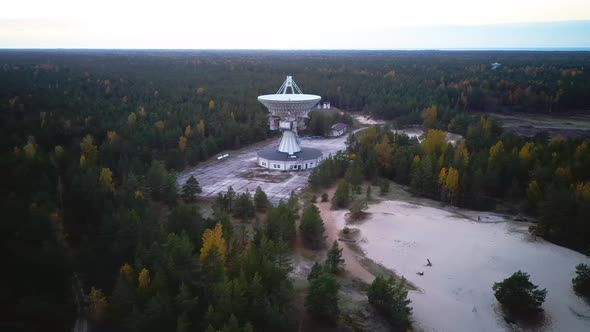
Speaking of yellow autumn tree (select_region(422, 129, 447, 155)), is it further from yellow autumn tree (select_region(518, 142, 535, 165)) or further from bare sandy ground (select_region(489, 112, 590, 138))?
bare sandy ground (select_region(489, 112, 590, 138))

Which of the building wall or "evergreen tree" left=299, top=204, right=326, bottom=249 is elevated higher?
"evergreen tree" left=299, top=204, right=326, bottom=249

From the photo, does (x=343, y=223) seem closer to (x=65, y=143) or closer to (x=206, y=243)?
(x=206, y=243)

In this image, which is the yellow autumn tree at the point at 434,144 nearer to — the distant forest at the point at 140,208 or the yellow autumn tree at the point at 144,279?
the distant forest at the point at 140,208

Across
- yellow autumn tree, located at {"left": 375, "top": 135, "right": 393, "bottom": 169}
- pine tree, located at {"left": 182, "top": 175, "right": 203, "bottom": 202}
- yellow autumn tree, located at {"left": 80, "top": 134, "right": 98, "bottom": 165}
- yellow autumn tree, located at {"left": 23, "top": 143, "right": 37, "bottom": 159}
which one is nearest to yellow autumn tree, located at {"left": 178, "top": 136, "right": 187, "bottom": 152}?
yellow autumn tree, located at {"left": 80, "top": 134, "right": 98, "bottom": 165}

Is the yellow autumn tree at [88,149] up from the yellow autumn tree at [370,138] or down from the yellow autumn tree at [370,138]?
up

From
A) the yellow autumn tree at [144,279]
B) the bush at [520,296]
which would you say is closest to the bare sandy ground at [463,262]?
the bush at [520,296]

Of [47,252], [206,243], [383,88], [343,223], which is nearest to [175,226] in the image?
[206,243]
